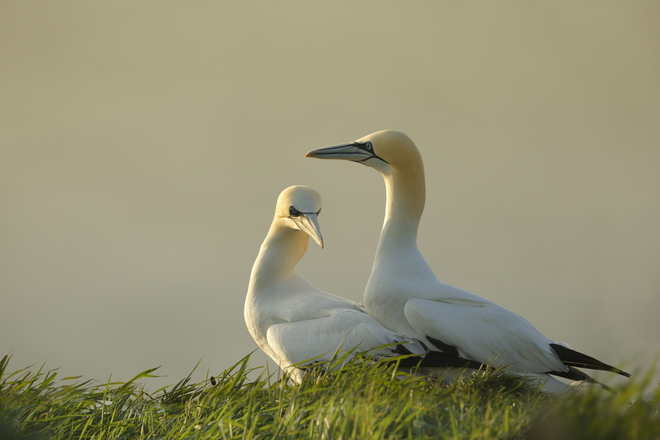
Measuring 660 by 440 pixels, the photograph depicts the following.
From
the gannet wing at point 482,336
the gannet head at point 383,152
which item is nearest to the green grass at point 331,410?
the gannet wing at point 482,336

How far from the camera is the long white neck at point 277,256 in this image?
5.12m

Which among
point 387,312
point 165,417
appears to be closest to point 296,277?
point 387,312

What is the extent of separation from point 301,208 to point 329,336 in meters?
1.25

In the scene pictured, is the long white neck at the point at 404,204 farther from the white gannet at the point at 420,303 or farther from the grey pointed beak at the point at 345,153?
the grey pointed beak at the point at 345,153

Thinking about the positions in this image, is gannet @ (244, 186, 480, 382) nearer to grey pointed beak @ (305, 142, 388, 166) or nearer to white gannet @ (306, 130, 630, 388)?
white gannet @ (306, 130, 630, 388)

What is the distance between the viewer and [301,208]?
4996 millimetres

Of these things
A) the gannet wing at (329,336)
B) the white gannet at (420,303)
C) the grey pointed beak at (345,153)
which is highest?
the grey pointed beak at (345,153)

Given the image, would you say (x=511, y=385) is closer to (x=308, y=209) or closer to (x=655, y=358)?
(x=655, y=358)

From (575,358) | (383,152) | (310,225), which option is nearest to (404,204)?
(383,152)

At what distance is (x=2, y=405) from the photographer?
11.8ft

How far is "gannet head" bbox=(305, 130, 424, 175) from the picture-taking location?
4602 millimetres

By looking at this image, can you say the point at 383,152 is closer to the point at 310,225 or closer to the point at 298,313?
the point at 310,225

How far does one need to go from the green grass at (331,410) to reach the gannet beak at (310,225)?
1.24m

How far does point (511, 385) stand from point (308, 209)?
2.31 m
